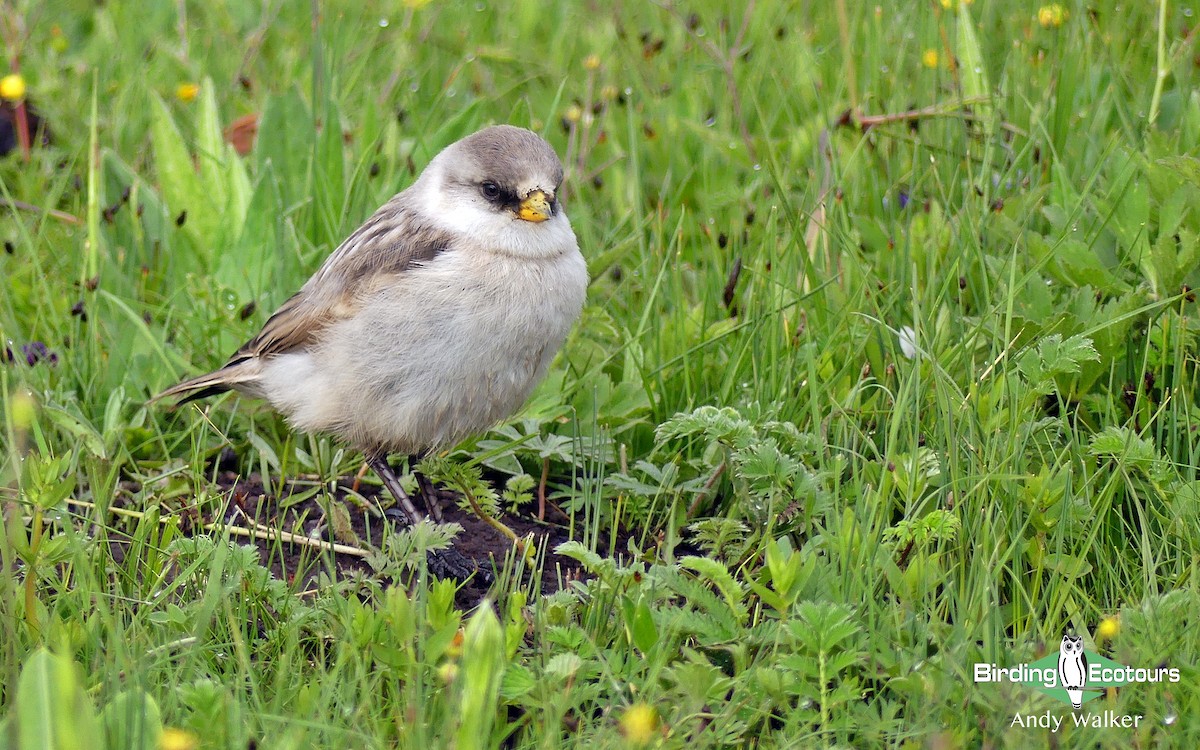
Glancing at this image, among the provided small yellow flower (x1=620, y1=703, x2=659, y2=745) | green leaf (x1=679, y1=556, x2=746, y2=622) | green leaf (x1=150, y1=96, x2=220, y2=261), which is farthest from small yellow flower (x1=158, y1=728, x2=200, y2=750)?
green leaf (x1=150, y1=96, x2=220, y2=261)

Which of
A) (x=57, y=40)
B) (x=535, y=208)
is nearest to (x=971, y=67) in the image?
(x=535, y=208)

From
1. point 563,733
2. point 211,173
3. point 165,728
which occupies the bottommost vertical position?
point 563,733

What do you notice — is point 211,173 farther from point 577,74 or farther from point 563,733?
point 563,733

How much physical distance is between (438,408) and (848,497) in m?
1.34

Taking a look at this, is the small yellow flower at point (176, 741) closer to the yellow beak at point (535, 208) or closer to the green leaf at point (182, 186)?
the yellow beak at point (535, 208)

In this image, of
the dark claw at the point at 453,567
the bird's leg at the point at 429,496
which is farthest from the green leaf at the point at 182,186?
the dark claw at the point at 453,567

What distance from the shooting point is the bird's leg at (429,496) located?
4555mm

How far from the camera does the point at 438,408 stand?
4305 millimetres

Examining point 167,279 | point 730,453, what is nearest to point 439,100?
point 167,279

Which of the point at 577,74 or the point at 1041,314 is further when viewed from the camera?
the point at 577,74

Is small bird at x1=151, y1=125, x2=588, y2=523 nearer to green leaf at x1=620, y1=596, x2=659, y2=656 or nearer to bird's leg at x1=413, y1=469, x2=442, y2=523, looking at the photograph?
bird's leg at x1=413, y1=469, x2=442, y2=523

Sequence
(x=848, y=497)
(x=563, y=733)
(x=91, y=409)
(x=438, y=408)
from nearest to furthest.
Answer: (x=563, y=733) < (x=848, y=497) < (x=438, y=408) < (x=91, y=409)

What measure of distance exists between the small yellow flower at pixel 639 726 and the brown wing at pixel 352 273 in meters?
2.03
